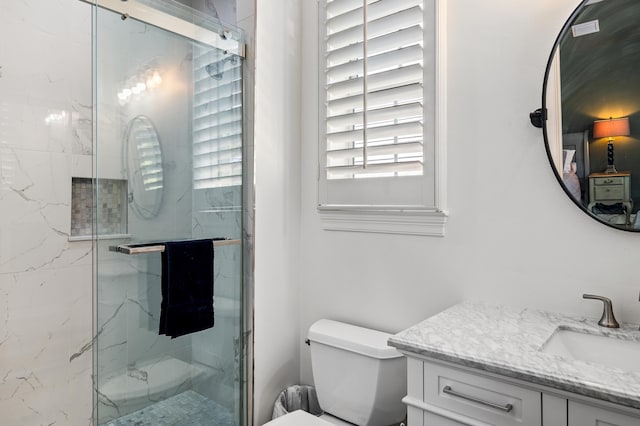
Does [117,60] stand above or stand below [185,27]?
below

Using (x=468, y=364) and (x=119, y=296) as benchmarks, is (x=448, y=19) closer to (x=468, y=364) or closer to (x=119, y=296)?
(x=468, y=364)

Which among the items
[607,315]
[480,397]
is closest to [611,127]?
[607,315]

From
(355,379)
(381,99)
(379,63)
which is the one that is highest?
(379,63)

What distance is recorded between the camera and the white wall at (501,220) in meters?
1.32

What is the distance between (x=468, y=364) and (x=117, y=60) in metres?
1.51

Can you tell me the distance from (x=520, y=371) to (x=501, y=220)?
2.24 feet

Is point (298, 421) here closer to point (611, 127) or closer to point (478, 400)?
point (478, 400)

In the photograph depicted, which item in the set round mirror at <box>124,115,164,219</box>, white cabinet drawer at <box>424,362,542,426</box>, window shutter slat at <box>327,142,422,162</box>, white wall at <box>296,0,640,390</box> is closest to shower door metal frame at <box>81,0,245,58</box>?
round mirror at <box>124,115,164,219</box>

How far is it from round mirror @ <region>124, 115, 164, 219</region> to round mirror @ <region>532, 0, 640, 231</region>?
142 cm

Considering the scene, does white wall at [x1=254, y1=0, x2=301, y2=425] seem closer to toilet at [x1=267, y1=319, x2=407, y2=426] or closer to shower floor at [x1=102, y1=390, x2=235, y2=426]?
shower floor at [x1=102, y1=390, x2=235, y2=426]

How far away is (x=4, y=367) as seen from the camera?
180 cm

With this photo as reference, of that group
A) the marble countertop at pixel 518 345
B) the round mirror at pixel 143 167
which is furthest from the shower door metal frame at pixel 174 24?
the marble countertop at pixel 518 345

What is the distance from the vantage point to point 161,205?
5.17ft

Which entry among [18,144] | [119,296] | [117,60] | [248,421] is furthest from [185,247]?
[18,144]
